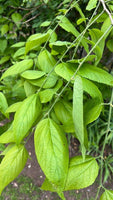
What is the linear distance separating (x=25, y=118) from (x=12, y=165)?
12 cm

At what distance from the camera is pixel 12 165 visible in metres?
0.43

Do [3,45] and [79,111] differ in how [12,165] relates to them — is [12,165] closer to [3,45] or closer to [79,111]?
[79,111]

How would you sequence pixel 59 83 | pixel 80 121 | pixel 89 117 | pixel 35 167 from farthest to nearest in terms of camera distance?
pixel 35 167 < pixel 59 83 < pixel 89 117 < pixel 80 121

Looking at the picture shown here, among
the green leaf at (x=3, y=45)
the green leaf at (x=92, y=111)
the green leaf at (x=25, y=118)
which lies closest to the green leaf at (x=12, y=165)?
the green leaf at (x=25, y=118)

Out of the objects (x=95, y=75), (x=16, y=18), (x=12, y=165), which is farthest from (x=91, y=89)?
(x=16, y=18)

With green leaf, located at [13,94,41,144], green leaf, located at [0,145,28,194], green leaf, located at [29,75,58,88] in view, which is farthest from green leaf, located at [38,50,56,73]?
green leaf, located at [0,145,28,194]

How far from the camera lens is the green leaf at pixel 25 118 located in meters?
0.43

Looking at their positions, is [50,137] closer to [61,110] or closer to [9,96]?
[61,110]

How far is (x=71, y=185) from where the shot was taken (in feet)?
1.31

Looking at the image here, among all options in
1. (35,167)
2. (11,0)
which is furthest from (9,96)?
(35,167)

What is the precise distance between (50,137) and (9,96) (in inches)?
18.5

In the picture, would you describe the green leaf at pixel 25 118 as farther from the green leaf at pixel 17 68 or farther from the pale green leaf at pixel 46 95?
the green leaf at pixel 17 68

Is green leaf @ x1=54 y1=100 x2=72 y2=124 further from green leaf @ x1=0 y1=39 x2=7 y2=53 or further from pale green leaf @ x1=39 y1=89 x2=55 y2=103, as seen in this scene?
green leaf @ x1=0 y1=39 x2=7 y2=53

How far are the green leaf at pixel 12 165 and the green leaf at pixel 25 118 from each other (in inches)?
2.0
